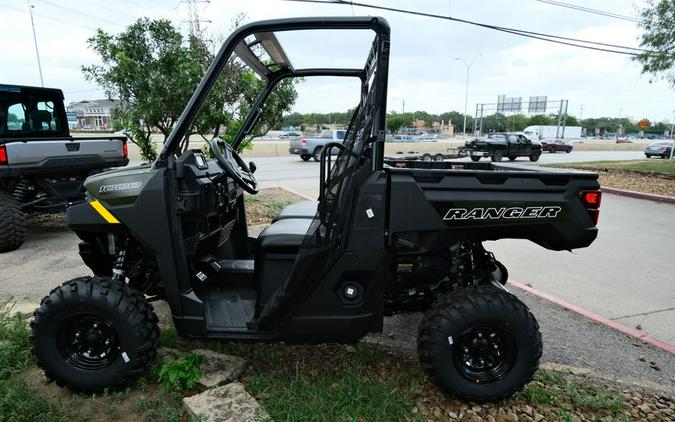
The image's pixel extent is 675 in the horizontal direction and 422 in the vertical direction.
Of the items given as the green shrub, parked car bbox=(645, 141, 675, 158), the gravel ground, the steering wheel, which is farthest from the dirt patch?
parked car bbox=(645, 141, 675, 158)

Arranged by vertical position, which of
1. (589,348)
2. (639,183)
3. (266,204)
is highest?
(266,204)

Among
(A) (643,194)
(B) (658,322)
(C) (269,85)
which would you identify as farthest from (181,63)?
(A) (643,194)

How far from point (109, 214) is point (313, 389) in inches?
60.7

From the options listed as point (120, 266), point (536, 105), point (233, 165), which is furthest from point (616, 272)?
point (536, 105)

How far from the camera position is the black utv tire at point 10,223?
5465 mm

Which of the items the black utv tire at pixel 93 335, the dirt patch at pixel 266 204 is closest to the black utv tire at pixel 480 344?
the black utv tire at pixel 93 335

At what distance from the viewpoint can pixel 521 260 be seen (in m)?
5.77

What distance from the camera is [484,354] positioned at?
2.68m

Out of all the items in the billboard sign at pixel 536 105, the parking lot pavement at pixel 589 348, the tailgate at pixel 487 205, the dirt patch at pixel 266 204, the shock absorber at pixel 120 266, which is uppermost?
the billboard sign at pixel 536 105

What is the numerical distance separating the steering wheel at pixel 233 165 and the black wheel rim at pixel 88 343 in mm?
1157

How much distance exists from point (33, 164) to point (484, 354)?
220 inches

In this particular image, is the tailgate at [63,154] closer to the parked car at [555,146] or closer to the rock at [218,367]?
the rock at [218,367]

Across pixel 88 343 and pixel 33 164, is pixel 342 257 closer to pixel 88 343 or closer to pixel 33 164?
pixel 88 343

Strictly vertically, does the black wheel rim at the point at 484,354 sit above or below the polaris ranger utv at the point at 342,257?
below
